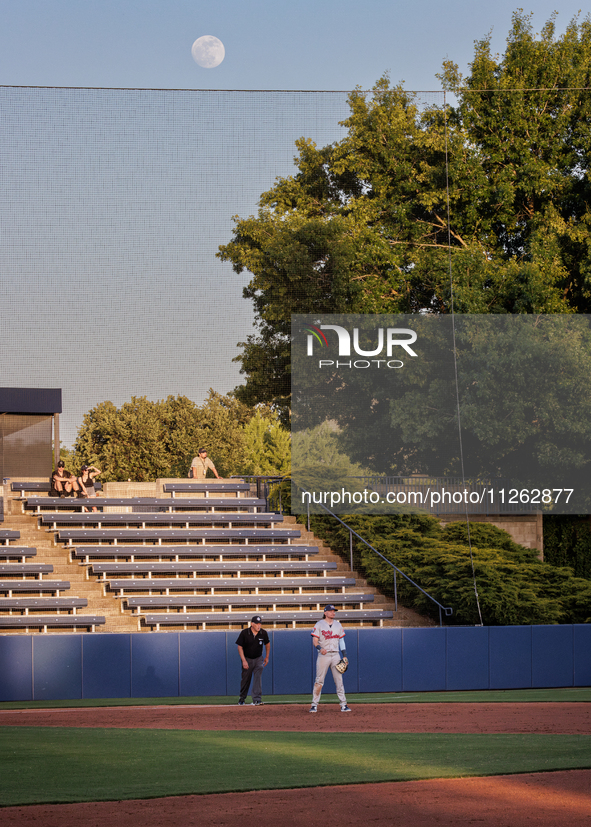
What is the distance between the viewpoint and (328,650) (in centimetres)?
1305

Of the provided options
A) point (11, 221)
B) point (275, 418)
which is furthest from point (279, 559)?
point (11, 221)

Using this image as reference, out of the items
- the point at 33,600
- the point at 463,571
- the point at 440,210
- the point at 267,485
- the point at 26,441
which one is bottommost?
the point at 33,600

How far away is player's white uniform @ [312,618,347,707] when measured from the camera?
42.4ft

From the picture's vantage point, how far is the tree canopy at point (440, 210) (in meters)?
19.3

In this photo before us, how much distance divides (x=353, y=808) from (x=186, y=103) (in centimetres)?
1594

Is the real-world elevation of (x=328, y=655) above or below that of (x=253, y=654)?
above

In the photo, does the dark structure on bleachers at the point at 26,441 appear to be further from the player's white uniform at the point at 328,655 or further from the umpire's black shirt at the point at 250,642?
the player's white uniform at the point at 328,655

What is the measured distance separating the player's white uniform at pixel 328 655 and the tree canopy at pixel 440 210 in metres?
6.90

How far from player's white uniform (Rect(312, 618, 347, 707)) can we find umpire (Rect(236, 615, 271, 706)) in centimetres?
114

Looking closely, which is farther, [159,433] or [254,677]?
[159,433]

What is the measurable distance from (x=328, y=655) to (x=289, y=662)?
10.3 feet

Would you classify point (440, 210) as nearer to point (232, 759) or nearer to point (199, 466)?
A: point (199, 466)

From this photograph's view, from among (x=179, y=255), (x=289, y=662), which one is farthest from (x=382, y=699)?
(x=179, y=255)

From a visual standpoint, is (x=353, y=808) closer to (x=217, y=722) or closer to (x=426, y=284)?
(x=217, y=722)
